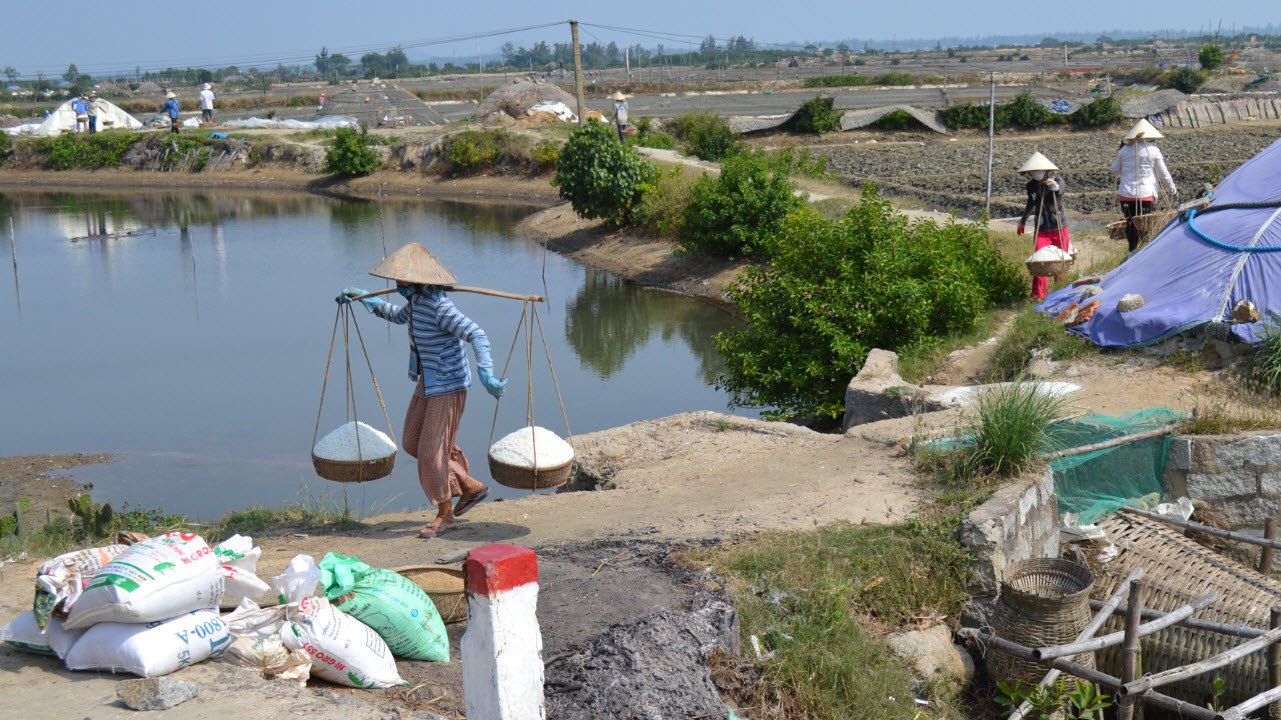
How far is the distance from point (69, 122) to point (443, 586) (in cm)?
3777

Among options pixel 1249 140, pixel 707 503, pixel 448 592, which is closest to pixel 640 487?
pixel 707 503

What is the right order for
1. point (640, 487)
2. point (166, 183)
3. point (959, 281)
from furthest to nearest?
point (166, 183)
point (959, 281)
point (640, 487)

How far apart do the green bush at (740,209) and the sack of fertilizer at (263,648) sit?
12263mm

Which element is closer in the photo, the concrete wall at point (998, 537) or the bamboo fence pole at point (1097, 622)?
the bamboo fence pole at point (1097, 622)

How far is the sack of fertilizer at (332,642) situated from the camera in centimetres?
391

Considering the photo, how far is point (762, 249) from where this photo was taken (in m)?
16.4

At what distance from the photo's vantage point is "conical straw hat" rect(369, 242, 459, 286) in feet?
18.4

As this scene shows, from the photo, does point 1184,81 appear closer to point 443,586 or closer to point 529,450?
point 529,450

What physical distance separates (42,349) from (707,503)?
11497 mm

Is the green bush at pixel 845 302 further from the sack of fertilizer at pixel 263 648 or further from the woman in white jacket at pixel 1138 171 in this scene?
the sack of fertilizer at pixel 263 648

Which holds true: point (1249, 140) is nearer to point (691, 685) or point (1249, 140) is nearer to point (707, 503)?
point (707, 503)

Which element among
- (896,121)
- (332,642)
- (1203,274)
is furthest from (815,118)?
(332,642)

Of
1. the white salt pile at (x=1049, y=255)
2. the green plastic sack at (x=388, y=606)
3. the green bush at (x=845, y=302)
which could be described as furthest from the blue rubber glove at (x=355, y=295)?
the white salt pile at (x=1049, y=255)

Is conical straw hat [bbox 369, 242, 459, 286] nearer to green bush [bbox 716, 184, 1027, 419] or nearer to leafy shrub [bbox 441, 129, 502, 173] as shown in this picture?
green bush [bbox 716, 184, 1027, 419]
